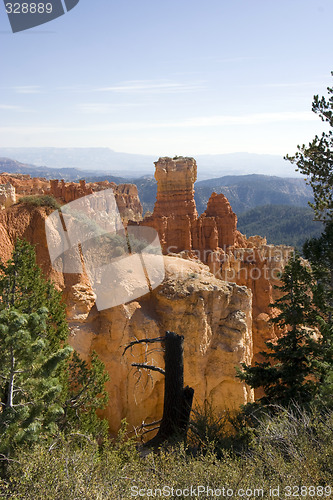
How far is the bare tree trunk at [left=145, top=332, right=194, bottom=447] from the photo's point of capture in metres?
8.95

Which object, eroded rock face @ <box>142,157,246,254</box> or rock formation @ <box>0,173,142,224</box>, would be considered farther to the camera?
rock formation @ <box>0,173,142,224</box>

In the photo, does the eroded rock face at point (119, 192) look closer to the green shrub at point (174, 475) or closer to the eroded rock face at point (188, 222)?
the eroded rock face at point (188, 222)

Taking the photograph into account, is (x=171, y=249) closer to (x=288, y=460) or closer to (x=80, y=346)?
(x=80, y=346)

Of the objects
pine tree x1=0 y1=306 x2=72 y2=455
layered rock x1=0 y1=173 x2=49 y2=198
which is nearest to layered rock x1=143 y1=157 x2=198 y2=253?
layered rock x1=0 y1=173 x2=49 y2=198

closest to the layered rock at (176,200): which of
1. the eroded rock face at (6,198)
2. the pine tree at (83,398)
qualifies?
the eroded rock face at (6,198)

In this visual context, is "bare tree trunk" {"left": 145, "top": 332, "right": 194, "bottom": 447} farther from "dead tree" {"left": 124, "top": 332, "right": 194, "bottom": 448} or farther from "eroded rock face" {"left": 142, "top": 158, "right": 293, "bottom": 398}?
"eroded rock face" {"left": 142, "top": 158, "right": 293, "bottom": 398}

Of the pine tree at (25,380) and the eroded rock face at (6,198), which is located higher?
the eroded rock face at (6,198)

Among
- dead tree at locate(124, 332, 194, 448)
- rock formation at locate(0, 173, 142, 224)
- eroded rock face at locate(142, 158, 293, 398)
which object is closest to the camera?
dead tree at locate(124, 332, 194, 448)

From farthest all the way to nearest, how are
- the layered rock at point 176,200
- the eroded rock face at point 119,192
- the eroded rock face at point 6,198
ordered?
1. the eroded rock face at point 119,192
2. the layered rock at point 176,200
3. the eroded rock face at point 6,198

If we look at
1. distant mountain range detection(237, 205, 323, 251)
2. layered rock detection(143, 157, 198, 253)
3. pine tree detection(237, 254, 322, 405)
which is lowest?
distant mountain range detection(237, 205, 323, 251)

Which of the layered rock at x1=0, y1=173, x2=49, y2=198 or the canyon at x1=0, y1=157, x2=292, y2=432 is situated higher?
the layered rock at x1=0, y1=173, x2=49, y2=198

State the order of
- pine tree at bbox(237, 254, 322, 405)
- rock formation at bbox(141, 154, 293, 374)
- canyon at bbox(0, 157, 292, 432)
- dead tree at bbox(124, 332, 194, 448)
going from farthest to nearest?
rock formation at bbox(141, 154, 293, 374)
canyon at bbox(0, 157, 292, 432)
pine tree at bbox(237, 254, 322, 405)
dead tree at bbox(124, 332, 194, 448)

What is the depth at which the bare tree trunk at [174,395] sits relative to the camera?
8953 mm

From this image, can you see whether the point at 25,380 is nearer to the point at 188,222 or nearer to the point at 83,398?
the point at 83,398
